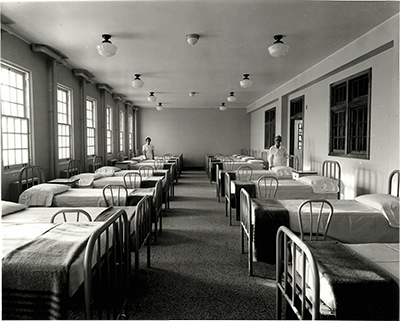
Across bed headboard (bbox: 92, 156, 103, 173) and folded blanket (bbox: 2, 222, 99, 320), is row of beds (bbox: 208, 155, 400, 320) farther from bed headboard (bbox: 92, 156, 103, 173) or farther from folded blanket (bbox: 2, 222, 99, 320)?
bed headboard (bbox: 92, 156, 103, 173)

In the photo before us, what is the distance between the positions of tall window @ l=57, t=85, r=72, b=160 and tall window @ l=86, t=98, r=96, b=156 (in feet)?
4.04

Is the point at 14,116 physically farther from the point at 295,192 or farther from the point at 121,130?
the point at 121,130

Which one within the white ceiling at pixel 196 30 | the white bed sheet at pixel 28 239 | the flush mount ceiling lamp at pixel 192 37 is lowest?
the white bed sheet at pixel 28 239

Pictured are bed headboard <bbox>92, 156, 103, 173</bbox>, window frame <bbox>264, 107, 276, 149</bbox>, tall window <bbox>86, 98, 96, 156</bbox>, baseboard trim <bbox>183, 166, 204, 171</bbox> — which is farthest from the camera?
baseboard trim <bbox>183, 166, 204, 171</bbox>

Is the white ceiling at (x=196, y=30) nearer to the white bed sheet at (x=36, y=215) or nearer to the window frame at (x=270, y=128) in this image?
the white bed sheet at (x=36, y=215)

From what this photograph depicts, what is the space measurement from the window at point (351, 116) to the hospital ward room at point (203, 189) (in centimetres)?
3

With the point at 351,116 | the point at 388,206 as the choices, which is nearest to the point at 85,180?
the point at 388,206

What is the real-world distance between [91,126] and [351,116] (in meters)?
5.93

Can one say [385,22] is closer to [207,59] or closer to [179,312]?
[207,59]

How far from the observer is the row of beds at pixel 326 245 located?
59.2 inches

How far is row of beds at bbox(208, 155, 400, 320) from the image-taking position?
1.50 meters

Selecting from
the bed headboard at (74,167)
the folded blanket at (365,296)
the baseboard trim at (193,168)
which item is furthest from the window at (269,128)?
the folded blanket at (365,296)

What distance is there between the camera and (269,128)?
34.5 ft

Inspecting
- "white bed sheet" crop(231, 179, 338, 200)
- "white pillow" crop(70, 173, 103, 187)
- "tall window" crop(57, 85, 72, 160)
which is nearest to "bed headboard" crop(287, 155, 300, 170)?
"white bed sheet" crop(231, 179, 338, 200)
